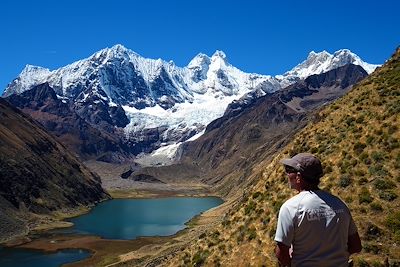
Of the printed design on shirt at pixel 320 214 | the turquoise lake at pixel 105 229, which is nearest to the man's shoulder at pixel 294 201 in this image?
the printed design on shirt at pixel 320 214

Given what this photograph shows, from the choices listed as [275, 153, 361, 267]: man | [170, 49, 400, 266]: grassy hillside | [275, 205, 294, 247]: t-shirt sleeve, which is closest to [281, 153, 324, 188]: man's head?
[275, 153, 361, 267]: man

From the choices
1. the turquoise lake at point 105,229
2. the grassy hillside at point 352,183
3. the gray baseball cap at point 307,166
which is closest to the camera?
the gray baseball cap at point 307,166

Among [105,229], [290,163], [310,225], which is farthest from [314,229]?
[105,229]

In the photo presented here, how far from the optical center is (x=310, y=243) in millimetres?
8180

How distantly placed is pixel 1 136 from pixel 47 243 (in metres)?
91.4

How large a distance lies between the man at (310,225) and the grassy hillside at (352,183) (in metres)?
18.3

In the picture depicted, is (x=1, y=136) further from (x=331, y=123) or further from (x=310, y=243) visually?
(x=310, y=243)

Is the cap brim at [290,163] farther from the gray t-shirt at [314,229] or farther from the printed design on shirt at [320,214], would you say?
the printed design on shirt at [320,214]

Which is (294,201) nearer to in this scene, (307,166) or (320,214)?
(320,214)

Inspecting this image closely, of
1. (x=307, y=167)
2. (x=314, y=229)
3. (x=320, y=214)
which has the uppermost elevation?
(x=307, y=167)

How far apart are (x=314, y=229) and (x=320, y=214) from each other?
0.86 ft

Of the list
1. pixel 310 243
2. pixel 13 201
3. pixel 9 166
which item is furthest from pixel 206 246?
pixel 9 166

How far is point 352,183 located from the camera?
3259cm

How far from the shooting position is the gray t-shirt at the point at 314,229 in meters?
8.05
